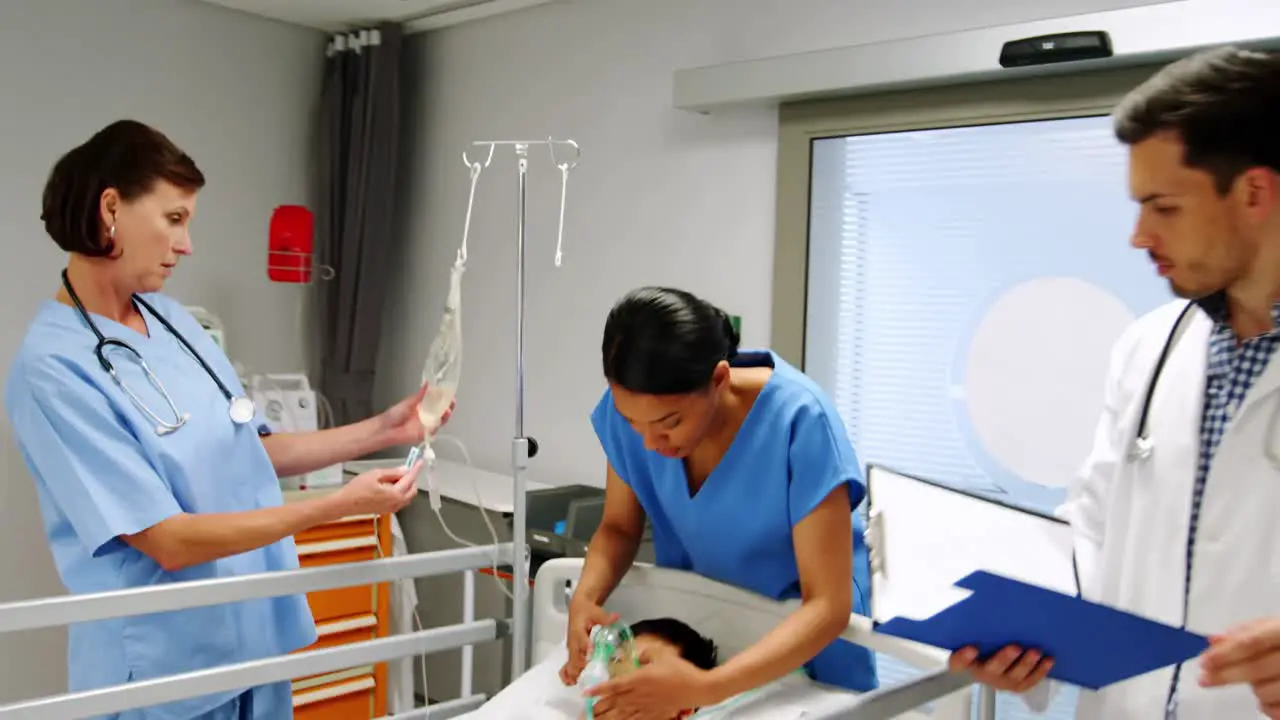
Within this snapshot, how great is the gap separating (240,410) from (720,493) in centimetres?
79

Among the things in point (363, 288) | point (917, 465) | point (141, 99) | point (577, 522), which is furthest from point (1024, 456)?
point (141, 99)

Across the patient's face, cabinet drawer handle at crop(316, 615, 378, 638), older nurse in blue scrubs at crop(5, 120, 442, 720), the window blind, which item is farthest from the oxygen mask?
cabinet drawer handle at crop(316, 615, 378, 638)

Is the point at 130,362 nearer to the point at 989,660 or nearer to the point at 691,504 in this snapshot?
the point at 691,504

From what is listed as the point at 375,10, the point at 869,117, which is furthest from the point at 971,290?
the point at 375,10

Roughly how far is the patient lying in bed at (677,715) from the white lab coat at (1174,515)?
355 mm

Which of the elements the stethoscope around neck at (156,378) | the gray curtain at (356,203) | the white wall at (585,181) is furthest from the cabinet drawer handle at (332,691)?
the stethoscope around neck at (156,378)

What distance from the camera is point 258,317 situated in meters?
3.68

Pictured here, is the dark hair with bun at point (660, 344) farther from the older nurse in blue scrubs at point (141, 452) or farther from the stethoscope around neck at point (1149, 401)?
the stethoscope around neck at point (1149, 401)

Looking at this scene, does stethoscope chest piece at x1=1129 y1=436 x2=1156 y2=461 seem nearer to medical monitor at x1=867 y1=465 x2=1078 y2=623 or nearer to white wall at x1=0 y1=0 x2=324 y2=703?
medical monitor at x1=867 y1=465 x2=1078 y2=623

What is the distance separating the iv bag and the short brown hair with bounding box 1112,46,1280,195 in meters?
0.99

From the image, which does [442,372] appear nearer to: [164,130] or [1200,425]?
[1200,425]

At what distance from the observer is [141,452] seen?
4.99ft

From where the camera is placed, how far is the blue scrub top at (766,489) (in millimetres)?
1410

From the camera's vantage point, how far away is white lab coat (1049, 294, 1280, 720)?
1121 millimetres
